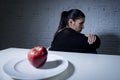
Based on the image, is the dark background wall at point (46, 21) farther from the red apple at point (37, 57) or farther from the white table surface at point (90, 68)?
the red apple at point (37, 57)

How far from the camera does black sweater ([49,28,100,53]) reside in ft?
4.04

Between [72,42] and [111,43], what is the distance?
4.50 ft

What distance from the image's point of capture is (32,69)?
62cm

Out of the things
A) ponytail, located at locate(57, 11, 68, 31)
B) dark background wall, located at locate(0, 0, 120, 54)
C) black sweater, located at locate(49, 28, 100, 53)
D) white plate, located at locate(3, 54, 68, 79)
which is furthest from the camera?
dark background wall, located at locate(0, 0, 120, 54)

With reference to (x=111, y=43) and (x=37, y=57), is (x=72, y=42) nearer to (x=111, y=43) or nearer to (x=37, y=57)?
(x=37, y=57)

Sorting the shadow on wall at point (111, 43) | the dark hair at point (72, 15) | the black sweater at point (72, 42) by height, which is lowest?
the shadow on wall at point (111, 43)

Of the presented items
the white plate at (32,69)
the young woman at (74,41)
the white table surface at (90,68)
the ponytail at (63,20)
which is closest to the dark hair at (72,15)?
the ponytail at (63,20)

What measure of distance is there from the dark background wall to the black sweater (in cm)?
125

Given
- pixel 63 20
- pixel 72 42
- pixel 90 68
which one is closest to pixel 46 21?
pixel 63 20

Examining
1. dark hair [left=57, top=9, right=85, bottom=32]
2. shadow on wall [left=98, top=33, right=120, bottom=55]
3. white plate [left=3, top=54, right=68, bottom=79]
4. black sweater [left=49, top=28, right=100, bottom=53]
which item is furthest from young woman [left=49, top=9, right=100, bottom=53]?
shadow on wall [left=98, top=33, right=120, bottom=55]

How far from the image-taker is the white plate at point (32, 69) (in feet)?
1.78

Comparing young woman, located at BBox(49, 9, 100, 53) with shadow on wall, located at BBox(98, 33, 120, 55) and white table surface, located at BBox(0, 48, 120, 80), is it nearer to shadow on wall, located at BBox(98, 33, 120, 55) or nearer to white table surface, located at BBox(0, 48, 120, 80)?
white table surface, located at BBox(0, 48, 120, 80)

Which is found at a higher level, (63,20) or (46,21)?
(63,20)

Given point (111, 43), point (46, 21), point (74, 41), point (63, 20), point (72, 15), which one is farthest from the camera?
point (46, 21)
